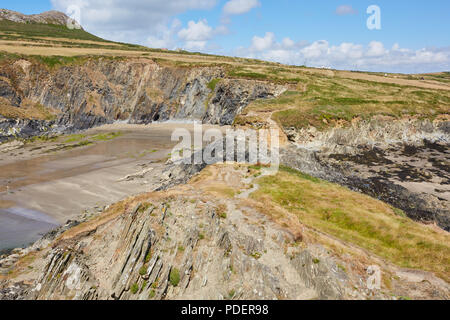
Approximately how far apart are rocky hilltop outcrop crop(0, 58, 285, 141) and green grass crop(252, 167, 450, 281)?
57.4 metres

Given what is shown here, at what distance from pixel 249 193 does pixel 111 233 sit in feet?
57.8

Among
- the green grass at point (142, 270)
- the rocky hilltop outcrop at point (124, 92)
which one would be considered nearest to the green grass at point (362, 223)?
the green grass at point (142, 270)

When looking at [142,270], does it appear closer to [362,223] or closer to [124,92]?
[362,223]

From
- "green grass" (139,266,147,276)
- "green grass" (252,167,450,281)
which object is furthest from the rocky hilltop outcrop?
"green grass" (139,266,147,276)

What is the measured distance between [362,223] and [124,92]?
305ft

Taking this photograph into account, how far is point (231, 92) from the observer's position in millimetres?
92500

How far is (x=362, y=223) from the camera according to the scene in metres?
28.3

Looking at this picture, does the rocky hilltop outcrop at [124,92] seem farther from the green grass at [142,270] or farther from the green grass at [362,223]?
the green grass at [142,270]

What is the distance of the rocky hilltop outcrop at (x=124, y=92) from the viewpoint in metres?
89.8

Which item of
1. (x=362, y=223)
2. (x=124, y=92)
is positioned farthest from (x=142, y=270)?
(x=124, y=92)

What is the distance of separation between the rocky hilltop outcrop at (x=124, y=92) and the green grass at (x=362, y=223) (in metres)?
57.4
